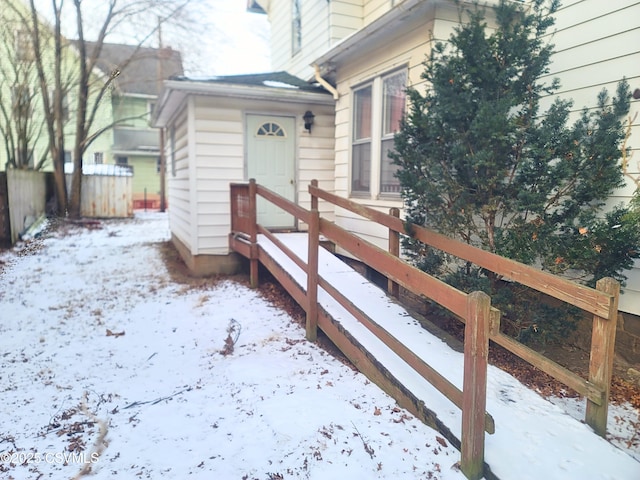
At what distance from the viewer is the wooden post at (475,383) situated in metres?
2.06

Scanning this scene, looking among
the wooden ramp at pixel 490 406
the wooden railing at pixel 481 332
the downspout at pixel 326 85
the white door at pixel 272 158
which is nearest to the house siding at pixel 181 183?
the white door at pixel 272 158

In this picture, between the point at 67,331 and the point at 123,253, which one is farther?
the point at 123,253

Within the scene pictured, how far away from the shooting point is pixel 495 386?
2.85m

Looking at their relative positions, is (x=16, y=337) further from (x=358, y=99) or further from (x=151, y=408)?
(x=358, y=99)

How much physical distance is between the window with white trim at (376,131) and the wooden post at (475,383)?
3357 millimetres

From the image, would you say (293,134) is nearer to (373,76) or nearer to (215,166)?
(215,166)

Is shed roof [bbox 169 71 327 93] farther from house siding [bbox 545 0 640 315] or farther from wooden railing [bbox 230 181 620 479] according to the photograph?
wooden railing [bbox 230 181 620 479]

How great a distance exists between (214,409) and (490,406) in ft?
5.75

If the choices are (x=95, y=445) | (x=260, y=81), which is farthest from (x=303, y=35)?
(x=95, y=445)

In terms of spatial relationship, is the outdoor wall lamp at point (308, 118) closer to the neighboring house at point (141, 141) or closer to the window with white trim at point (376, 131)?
the window with white trim at point (376, 131)

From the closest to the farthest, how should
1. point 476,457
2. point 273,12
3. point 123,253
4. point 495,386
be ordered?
1. point 476,457
2. point 495,386
3. point 123,253
4. point 273,12

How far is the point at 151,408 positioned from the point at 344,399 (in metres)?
1.31

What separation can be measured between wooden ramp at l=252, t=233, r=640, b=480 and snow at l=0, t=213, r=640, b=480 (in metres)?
0.01

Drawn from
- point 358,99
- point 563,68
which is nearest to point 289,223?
point 358,99
